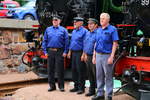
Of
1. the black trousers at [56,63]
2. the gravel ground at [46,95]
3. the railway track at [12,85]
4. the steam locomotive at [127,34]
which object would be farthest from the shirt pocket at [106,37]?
the railway track at [12,85]

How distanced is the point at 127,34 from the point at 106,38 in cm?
80

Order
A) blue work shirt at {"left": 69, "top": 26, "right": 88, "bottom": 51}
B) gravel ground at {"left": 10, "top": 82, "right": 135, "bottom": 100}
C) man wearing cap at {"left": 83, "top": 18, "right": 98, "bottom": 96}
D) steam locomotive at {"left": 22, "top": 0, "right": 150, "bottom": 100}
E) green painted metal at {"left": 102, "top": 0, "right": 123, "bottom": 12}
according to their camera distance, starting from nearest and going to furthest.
Answer: steam locomotive at {"left": 22, "top": 0, "right": 150, "bottom": 100} < man wearing cap at {"left": 83, "top": 18, "right": 98, "bottom": 96} < gravel ground at {"left": 10, "top": 82, "right": 135, "bottom": 100} < blue work shirt at {"left": 69, "top": 26, "right": 88, "bottom": 51} < green painted metal at {"left": 102, "top": 0, "right": 123, "bottom": 12}

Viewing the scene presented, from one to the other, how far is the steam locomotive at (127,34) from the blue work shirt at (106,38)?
0.91 ft

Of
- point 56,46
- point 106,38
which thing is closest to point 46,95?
point 56,46

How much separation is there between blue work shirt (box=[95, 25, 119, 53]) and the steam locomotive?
0.28 meters

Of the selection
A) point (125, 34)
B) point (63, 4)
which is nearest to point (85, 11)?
point (63, 4)

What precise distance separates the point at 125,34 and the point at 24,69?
5275mm

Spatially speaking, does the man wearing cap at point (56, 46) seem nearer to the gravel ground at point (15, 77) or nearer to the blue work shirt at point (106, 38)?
the blue work shirt at point (106, 38)

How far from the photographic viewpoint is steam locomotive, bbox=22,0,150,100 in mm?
4973

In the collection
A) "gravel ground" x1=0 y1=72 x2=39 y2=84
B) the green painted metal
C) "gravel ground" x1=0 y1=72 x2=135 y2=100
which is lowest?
"gravel ground" x1=0 y1=72 x2=39 y2=84

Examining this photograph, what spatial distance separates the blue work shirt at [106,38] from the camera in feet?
17.6

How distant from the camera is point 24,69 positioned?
10422mm

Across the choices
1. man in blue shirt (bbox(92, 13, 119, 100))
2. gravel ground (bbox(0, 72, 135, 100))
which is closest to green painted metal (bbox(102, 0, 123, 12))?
man in blue shirt (bbox(92, 13, 119, 100))

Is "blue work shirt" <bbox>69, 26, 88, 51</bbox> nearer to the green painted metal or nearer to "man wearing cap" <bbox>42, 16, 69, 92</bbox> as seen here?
"man wearing cap" <bbox>42, 16, 69, 92</bbox>
